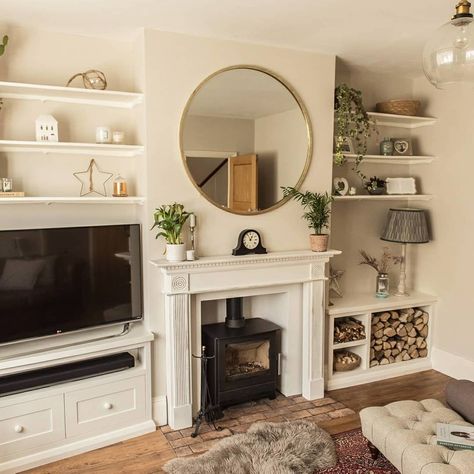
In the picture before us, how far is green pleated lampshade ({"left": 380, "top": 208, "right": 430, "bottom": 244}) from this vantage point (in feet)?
12.8

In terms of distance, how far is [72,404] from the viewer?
9.27ft

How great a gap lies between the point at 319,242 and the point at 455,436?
1567mm

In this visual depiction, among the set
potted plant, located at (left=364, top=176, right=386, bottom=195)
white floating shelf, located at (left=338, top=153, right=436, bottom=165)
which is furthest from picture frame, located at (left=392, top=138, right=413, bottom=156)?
potted plant, located at (left=364, top=176, right=386, bottom=195)

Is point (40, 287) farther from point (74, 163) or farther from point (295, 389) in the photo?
point (295, 389)

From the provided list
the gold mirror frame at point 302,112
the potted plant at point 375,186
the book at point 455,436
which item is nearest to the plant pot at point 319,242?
the gold mirror frame at point 302,112

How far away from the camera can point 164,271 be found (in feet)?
9.78

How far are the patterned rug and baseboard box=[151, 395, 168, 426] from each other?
42.8 inches

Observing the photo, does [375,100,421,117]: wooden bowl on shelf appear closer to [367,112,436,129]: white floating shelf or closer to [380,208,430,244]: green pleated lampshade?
[367,112,436,129]: white floating shelf

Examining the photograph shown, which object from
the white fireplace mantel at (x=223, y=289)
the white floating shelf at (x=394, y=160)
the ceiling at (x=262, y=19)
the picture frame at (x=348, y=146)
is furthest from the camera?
the white floating shelf at (x=394, y=160)

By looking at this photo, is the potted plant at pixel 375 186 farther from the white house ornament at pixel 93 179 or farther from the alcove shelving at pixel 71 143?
the white house ornament at pixel 93 179

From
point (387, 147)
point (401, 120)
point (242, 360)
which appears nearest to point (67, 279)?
point (242, 360)

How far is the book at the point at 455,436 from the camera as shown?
2.20 metres

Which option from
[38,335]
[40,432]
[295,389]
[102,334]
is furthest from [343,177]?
[40,432]

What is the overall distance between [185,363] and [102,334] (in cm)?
57
